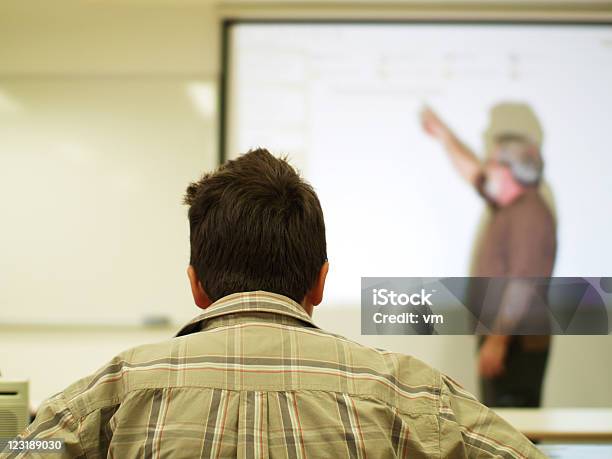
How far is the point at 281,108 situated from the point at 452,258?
1.10 meters

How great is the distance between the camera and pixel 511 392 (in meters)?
3.31

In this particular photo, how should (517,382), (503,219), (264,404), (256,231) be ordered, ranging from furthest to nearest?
(517,382) < (503,219) < (256,231) < (264,404)

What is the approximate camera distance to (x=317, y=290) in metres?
0.99

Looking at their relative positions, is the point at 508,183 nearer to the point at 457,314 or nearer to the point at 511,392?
the point at 511,392

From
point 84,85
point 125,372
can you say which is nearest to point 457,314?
point 125,372

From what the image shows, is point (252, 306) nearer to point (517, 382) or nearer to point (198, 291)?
point (198, 291)

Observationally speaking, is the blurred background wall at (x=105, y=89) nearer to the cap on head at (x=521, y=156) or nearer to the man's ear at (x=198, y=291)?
the cap on head at (x=521, y=156)

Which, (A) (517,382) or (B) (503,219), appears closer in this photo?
(B) (503,219)

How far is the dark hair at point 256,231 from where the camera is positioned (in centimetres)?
95

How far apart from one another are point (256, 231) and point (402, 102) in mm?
2565

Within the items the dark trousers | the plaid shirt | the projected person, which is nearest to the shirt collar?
the plaid shirt

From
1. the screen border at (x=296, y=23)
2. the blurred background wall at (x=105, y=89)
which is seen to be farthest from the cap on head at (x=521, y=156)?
the blurred background wall at (x=105, y=89)

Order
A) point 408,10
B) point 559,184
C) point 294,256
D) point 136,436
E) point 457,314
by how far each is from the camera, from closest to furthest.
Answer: point 136,436 < point 294,256 < point 457,314 < point 559,184 < point 408,10

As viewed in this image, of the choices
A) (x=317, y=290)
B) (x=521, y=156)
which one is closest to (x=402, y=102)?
(x=521, y=156)
